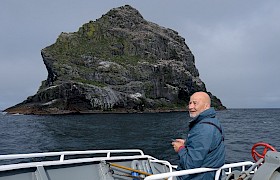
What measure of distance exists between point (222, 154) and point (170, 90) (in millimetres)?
109013

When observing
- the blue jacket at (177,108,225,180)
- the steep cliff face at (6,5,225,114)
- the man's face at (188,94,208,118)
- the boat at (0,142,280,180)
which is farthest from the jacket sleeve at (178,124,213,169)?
the steep cliff face at (6,5,225,114)

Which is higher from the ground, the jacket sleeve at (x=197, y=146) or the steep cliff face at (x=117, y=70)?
the steep cliff face at (x=117, y=70)

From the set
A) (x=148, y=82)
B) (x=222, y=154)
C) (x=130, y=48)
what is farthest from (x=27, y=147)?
(x=130, y=48)

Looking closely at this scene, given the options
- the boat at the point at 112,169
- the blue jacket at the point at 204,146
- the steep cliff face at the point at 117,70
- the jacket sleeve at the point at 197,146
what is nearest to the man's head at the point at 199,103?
the blue jacket at the point at 204,146

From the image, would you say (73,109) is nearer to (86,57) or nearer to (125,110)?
(125,110)

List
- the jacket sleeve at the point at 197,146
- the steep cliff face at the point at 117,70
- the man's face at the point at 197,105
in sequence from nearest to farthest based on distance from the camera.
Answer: the jacket sleeve at the point at 197,146 < the man's face at the point at 197,105 < the steep cliff face at the point at 117,70

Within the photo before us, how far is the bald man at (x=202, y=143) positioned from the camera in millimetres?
3637

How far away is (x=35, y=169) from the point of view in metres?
5.23

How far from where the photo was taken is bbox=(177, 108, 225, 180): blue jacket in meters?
3.63

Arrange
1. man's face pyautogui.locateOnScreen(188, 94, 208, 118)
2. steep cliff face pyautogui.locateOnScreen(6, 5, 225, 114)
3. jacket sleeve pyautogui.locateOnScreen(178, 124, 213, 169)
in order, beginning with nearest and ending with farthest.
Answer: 1. jacket sleeve pyautogui.locateOnScreen(178, 124, 213, 169)
2. man's face pyautogui.locateOnScreen(188, 94, 208, 118)
3. steep cliff face pyautogui.locateOnScreen(6, 5, 225, 114)

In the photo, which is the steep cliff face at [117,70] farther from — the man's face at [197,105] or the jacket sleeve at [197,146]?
the jacket sleeve at [197,146]

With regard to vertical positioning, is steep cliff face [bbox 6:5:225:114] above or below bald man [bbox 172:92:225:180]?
above

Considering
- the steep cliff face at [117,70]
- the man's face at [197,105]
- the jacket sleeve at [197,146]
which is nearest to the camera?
the jacket sleeve at [197,146]

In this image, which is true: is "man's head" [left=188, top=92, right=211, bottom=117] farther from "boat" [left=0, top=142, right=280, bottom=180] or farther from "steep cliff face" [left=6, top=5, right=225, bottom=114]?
"steep cliff face" [left=6, top=5, right=225, bottom=114]
